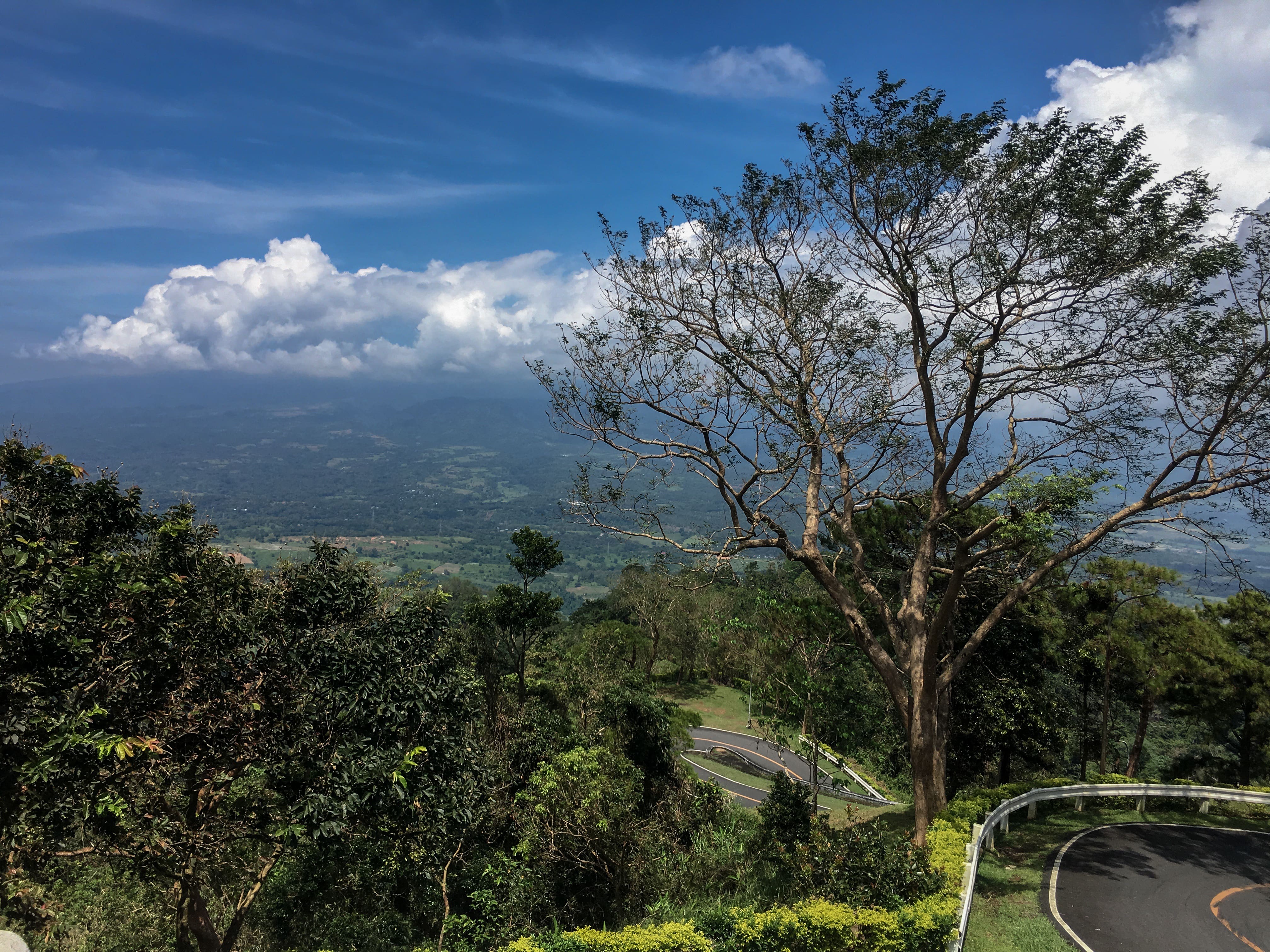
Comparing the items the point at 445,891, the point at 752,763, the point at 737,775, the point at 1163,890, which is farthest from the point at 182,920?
the point at 752,763

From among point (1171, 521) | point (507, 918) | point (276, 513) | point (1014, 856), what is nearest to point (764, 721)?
point (1014, 856)

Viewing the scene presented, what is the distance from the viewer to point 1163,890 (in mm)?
9281

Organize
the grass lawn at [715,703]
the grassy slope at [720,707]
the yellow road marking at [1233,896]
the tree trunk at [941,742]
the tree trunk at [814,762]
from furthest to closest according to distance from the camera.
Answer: the grass lawn at [715,703], the grassy slope at [720,707], the tree trunk at [814,762], the tree trunk at [941,742], the yellow road marking at [1233,896]

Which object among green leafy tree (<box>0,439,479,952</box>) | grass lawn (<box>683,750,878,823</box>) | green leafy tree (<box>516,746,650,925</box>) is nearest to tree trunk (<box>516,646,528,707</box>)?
green leafy tree (<box>516,746,650,925</box>)

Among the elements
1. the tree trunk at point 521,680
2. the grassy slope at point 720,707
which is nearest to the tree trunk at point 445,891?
the tree trunk at point 521,680

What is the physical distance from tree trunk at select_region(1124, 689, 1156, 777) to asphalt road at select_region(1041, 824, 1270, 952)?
17.4 ft

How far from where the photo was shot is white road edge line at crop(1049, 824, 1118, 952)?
783 cm

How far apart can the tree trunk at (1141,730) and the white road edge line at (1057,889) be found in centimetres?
593

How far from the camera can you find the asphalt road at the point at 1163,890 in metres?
7.93

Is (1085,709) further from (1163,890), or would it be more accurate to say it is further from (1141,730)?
(1163,890)

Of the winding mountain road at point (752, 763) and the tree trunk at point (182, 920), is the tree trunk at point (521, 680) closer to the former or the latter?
the winding mountain road at point (752, 763)

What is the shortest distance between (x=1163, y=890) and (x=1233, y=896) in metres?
0.81

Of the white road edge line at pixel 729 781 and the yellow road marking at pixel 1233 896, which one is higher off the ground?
the yellow road marking at pixel 1233 896

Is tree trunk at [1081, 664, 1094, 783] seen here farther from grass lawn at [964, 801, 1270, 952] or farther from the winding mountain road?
the winding mountain road
